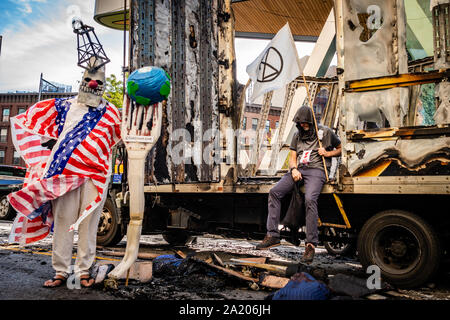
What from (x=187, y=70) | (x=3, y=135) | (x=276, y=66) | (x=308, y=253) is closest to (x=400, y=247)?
Answer: (x=308, y=253)

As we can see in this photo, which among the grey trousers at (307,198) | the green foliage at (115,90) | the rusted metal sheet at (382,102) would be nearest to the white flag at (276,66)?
the rusted metal sheet at (382,102)

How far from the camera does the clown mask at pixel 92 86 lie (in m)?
3.88

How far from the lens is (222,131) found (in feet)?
19.1

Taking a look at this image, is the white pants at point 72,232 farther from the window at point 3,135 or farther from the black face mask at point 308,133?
the window at point 3,135

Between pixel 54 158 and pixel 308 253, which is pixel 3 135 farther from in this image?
pixel 308 253

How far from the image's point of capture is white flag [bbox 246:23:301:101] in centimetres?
541

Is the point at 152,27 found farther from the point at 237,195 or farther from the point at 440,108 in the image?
the point at 440,108

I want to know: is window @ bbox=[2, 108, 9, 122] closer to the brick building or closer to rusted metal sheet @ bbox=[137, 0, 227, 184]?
the brick building

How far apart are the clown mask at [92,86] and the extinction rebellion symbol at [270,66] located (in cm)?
245

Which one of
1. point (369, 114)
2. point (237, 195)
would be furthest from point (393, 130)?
point (237, 195)

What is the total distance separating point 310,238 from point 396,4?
292 centimetres

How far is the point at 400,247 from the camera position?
407 centimetres

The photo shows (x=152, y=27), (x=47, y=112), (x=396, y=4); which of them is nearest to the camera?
(x=47, y=112)

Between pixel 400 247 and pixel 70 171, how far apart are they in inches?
137
